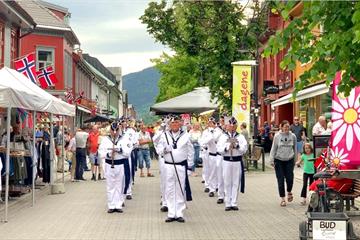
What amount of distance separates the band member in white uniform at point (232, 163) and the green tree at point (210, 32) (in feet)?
50.8

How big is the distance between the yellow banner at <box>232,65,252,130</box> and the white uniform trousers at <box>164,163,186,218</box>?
12.3 metres

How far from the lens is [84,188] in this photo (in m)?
21.4

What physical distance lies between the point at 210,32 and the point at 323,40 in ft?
72.5

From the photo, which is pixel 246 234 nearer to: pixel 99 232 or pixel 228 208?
pixel 99 232

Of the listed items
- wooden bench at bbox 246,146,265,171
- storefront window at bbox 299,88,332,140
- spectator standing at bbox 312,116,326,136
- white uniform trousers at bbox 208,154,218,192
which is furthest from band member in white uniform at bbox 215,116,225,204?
storefront window at bbox 299,88,332,140

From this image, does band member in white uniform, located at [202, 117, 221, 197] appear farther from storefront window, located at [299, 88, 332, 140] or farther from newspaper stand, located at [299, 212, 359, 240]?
storefront window, located at [299, 88, 332, 140]

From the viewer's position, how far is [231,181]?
51.1 ft

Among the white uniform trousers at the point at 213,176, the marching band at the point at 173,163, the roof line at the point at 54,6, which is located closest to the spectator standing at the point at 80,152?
the white uniform trousers at the point at 213,176

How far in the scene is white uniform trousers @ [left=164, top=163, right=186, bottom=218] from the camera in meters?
13.5

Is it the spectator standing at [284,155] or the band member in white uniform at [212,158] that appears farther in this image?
the band member in white uniform at [212,158]

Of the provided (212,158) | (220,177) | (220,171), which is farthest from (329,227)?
(212,158)

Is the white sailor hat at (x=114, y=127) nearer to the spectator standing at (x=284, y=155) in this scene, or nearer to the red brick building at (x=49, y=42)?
the spectator standing at (x=284, y=155)

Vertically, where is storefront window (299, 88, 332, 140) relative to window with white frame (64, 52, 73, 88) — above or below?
below

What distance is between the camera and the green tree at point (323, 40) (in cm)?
913
